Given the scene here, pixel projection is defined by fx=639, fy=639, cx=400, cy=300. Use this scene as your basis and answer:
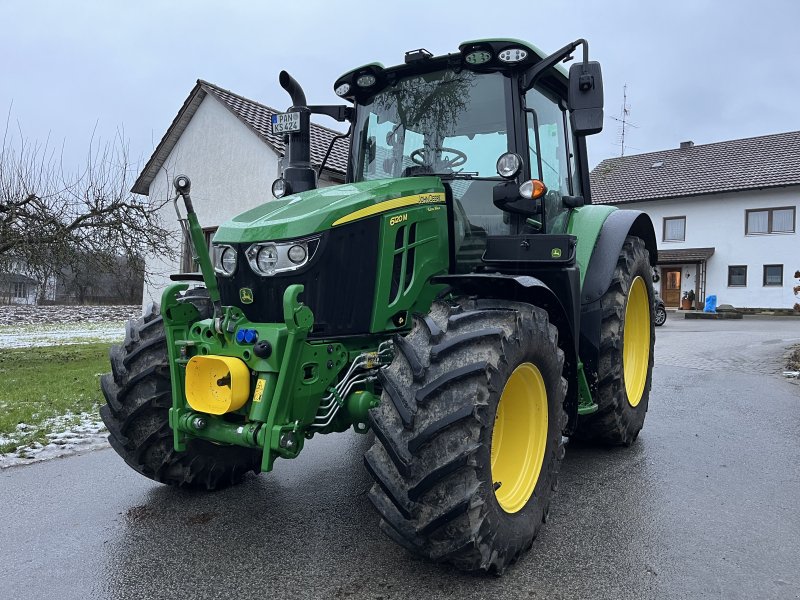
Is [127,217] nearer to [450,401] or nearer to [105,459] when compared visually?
[105,459]

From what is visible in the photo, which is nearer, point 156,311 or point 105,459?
point 156,311

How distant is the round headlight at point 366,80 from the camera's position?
409 centimetres

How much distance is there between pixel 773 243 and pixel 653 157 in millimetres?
8749

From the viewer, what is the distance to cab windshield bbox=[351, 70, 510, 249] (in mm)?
3736

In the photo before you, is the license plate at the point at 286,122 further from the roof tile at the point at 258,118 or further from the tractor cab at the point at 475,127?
the roof tile at the point at 258,118

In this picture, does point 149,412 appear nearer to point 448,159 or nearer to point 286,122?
point 286,122

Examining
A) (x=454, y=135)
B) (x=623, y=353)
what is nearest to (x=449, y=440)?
(x=454, y=135)

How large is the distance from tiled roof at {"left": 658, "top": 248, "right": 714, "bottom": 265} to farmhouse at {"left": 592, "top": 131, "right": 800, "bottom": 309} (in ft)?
0.13

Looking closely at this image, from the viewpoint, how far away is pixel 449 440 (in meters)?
2.57

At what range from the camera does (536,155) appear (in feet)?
13.0

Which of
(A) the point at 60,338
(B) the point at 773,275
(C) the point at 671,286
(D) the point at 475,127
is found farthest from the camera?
(C) the point at 671,286

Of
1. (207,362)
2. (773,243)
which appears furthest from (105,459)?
(773,243)

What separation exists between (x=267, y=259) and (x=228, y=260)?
29 cm

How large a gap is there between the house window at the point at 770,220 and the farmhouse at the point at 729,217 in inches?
1.5
